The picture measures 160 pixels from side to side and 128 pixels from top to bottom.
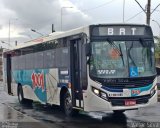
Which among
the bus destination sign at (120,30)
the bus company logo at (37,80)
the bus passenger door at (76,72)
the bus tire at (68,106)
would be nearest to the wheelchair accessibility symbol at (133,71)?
the bus destination sign at (120,30)

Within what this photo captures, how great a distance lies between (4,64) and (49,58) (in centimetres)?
924

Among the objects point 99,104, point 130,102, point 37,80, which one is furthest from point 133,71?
point 37,80

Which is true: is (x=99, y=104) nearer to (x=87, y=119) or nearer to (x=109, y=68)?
(x=109, y=68)

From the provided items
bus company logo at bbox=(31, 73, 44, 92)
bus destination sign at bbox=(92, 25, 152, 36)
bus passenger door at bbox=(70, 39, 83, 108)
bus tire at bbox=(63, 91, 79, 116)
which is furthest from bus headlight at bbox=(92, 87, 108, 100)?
bus company logo at bbox=(31, 73, 44, 92)

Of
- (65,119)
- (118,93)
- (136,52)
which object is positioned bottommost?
(65,119)

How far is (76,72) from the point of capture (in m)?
15.0

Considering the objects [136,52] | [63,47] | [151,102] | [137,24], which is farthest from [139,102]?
[63,47]

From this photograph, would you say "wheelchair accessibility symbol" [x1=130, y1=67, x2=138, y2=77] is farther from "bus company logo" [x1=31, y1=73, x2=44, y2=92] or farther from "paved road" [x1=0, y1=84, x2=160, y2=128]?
"bus company logo" [x1=31, y1=73, x2=44, y2=92]

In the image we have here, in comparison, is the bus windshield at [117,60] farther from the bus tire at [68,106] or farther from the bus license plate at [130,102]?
the bus tire at [68,106]

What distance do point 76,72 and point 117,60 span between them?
1873 mm

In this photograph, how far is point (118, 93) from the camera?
44.5 feet

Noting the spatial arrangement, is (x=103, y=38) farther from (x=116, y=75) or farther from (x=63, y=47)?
(x=63, y=47)

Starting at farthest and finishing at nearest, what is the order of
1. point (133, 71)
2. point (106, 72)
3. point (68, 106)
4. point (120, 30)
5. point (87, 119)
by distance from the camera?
point (68, 106), point (87, 119), point (120, 30), point (133, 71), point (106, 72)

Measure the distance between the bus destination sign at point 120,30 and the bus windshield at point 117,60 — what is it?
12.2 inches
